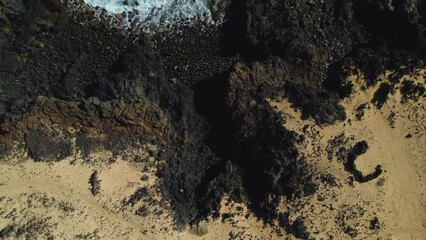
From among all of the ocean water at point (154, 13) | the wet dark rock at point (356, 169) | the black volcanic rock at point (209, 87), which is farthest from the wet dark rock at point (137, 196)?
the wet dark rock at point (356, 169)

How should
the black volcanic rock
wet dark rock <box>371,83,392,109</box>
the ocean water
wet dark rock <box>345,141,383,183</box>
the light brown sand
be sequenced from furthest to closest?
the ocean water < wet dark rock <box>371,83,392,109</box> < the black volcanic rock < wet dark rock <box>345,141,383,183</box> < the light brown sand

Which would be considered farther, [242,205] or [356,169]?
[242,205]

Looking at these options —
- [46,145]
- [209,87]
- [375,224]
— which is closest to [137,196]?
[46,145]

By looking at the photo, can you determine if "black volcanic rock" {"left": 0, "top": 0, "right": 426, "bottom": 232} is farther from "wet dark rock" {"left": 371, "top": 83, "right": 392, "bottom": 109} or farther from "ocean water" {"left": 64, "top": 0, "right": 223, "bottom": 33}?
"ocean water" {"left": 64, "top": 0, "right": 223, "bottom": 33}

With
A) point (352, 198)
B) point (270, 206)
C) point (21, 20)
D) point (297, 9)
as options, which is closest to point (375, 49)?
point (297, 9)

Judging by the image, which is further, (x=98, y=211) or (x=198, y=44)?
(x=198, y=44)

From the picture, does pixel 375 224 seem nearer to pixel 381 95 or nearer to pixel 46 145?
pixel 381 95

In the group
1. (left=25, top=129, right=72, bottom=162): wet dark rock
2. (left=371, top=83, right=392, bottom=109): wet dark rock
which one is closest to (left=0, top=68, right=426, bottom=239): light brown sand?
(left=25, top=129, right=72, bottom=162): wet dark rock

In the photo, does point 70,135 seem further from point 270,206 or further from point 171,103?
point 270,206

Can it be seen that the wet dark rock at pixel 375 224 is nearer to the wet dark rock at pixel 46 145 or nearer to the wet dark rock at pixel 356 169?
the wet dark rock at pixel 356 169
